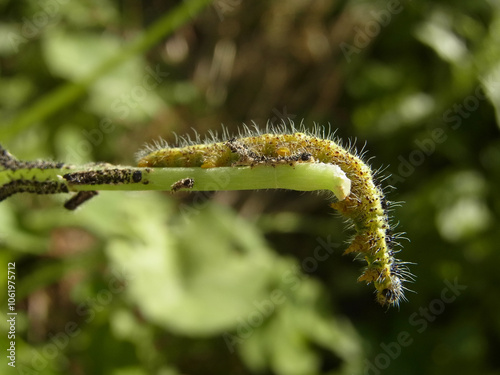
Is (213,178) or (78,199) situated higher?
(78,199)

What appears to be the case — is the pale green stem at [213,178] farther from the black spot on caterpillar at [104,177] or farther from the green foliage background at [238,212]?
the green foliage background at [238,212]

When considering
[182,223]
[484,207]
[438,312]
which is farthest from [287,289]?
[484,207]

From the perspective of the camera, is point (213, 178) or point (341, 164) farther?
point (341, 164)

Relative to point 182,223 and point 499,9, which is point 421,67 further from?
point 182,223

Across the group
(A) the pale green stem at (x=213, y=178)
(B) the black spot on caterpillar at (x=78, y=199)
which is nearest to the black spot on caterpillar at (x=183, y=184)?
(A) the pale green stem at (x=213, y=178)

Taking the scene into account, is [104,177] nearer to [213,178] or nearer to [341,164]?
[213,178]

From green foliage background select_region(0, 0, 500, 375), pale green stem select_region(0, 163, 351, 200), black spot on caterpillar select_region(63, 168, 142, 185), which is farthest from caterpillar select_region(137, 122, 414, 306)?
green foliage background select_region(0, 0, 500, 375)

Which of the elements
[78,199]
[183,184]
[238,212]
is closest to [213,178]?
[183,184]
